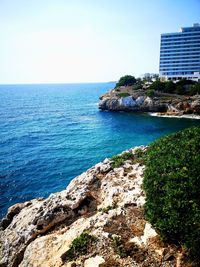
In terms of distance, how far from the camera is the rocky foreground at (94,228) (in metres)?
10.2

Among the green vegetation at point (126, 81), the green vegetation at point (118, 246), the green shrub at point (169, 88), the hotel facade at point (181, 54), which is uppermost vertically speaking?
the hotel facade at point (181, 54)

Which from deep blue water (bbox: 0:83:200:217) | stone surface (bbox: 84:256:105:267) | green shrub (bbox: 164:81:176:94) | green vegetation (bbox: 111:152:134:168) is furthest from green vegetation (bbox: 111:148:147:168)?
green shrub (bbox: 164:81:176:94)

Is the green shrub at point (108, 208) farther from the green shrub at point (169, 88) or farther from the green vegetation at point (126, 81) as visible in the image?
the green vegetation at point (126, 81)

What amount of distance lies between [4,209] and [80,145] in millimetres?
23435

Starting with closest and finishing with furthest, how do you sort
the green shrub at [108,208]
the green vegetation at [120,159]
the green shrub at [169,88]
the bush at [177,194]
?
the bush at [177,194]
the green shrub at [108,208]
the green vegetation at [120,159]
the green shrub at [169,88]

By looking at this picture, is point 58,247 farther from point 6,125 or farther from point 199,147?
point 6,125

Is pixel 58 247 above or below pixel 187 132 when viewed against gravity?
below

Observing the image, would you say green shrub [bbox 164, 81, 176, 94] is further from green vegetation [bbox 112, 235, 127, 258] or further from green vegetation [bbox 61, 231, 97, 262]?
green vegetation [bbox 61, 231, 97, 262]

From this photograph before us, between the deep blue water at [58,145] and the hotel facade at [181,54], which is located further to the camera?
the hotel facade at [181,54]

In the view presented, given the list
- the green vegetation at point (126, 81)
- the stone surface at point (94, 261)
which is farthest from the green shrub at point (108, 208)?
the green vegetation at point (126, 81)

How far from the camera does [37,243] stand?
41.9ft

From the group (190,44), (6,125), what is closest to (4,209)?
(6,125)

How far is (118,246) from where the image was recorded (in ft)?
34.9

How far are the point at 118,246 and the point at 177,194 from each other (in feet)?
11.9
